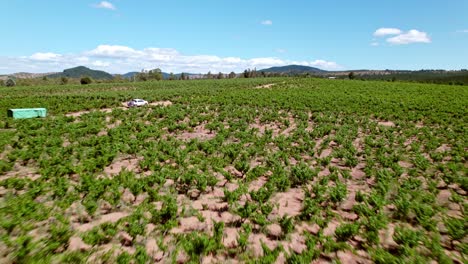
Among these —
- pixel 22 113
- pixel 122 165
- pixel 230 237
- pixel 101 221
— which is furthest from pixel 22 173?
pixel 22 113

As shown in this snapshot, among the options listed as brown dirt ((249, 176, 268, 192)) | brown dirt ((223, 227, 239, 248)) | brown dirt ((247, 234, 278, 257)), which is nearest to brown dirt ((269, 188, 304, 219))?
brown dirt ((249, 176, 268, 192))

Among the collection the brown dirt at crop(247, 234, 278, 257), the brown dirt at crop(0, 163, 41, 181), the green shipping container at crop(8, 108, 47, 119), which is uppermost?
the green shipping container at crop(8, 108, 47, 119)

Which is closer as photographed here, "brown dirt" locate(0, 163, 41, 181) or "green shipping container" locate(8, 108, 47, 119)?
"brown dirt" locate(0, 163, 41, 181)

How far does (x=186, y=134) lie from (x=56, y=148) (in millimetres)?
6875

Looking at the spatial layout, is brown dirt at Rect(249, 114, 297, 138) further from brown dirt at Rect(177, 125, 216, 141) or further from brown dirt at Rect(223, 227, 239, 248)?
brown dirt at Rect(223, 227, 239, 248)

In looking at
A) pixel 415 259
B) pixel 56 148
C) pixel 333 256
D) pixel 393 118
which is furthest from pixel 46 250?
pixel 393 118

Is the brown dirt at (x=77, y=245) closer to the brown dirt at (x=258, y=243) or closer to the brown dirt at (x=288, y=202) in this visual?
the brown dirt at (x=258, y=243)

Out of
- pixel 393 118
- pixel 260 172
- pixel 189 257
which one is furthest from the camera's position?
pixel 393 118

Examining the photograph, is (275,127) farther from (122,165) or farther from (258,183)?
(122,165)

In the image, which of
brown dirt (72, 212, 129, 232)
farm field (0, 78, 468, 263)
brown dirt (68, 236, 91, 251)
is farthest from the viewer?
brown dirt (72, 212, 129, 232)

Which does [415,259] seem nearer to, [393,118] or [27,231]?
[27,231]

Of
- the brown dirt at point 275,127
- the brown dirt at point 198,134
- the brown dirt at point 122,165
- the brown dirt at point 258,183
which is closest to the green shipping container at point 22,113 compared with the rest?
the brown dirt at point 198,134

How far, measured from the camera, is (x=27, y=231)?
586 centimetres

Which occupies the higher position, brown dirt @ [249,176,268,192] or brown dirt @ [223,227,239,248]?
brown dirt @ [223,227,239,248]
